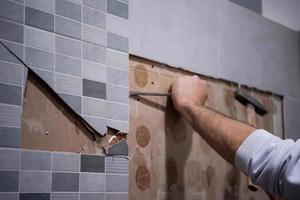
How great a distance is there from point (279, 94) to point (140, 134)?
0.76m

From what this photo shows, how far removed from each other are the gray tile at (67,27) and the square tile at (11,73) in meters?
0.14

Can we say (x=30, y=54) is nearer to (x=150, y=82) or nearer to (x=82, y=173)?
(x=82, y=173)

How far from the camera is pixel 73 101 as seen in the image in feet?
3.26

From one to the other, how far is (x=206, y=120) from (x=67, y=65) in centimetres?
41

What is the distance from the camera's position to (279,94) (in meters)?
1.70

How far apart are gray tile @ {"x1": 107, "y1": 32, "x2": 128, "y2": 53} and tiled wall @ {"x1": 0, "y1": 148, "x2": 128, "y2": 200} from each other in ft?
0.95

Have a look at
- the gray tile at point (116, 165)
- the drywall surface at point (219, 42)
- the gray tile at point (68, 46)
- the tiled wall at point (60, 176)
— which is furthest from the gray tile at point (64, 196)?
the drywall surface at point (219, 42)

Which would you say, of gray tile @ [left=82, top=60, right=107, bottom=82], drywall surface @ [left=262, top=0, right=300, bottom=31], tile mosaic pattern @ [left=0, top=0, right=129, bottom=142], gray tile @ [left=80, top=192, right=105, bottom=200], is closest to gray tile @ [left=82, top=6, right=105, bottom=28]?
tile mosaic pattern @ [left=0, top=0, right=129, bottom=142]

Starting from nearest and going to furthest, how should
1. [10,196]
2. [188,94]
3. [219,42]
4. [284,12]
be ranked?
[10,196] → [188,94] → [219,42] → [284,12]

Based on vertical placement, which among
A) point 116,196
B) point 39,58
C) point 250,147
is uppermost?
point 39,58

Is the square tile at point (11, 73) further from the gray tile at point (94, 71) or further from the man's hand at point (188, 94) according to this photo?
the man's hand at point (188, 94)

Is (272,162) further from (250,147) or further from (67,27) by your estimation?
(67,27)

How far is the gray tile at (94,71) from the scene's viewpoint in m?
1.03

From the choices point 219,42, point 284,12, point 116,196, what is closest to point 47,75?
point 116,196
